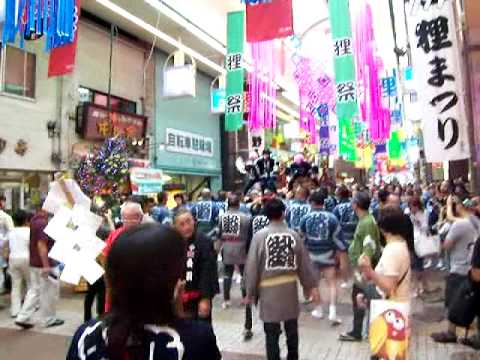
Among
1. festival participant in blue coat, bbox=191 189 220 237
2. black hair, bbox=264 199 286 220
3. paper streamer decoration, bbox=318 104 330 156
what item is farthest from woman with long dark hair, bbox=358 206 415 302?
paper streamer decoration, bbox=318 104 330 156

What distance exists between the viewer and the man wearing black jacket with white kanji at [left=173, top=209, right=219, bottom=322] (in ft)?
13.9

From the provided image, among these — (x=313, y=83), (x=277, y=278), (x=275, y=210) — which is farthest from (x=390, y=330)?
(x=313, y=83)

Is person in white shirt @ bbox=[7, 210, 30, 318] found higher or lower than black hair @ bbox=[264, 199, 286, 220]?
lower

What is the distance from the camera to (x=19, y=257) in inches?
286

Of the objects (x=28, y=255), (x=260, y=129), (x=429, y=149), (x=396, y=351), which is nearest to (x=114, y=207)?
(x=28, y=255)

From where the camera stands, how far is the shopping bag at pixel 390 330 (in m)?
3.36

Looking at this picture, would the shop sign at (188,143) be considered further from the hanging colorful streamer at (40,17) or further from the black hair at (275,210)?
the black hair at (275,210)

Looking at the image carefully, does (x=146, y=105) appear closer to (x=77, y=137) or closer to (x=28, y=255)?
(x=77, y=137)

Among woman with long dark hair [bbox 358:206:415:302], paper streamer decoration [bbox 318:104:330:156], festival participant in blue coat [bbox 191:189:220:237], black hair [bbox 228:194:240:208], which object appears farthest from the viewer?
paper streamer decoration [bbox 318:104:330:156]

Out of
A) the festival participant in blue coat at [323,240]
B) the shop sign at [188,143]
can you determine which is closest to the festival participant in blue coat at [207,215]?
the festival participant in blue coat at [323,240]

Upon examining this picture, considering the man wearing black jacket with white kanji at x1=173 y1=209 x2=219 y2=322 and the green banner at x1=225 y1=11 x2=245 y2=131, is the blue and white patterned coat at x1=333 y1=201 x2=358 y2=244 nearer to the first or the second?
the green banner at x1=225 y1=11 x2=245 y2=131

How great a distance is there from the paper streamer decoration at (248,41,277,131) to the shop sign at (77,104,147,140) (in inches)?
154

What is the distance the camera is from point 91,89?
1468cm

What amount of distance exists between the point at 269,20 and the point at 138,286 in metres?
7.12
